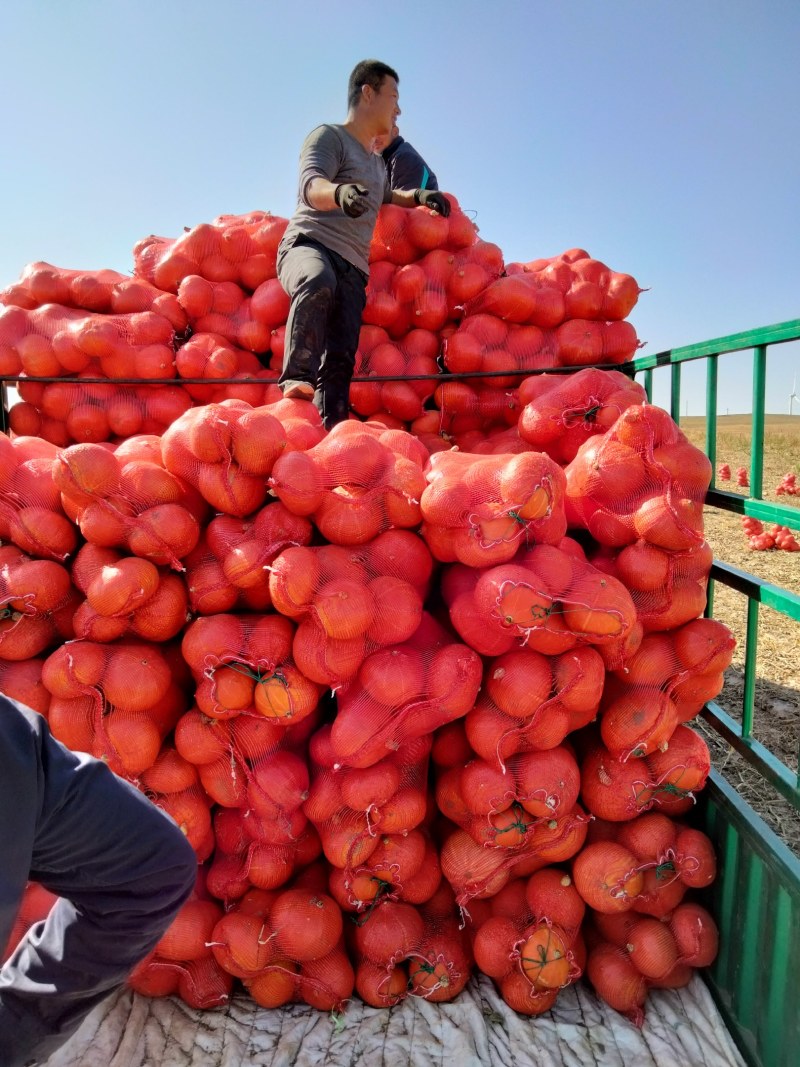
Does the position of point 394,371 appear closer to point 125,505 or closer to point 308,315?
point 308,315

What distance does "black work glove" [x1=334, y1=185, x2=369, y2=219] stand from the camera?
2676 mm

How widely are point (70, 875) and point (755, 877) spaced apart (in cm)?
177

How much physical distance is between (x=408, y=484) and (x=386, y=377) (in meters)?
1.56

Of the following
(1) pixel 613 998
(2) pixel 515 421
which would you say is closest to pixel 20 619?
(1) pixel 613 998

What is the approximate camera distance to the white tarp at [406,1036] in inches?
71.3

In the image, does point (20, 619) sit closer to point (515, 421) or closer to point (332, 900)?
point (332, 900)

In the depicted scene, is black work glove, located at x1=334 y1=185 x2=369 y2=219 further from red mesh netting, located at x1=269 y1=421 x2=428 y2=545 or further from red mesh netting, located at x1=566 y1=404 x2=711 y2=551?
red mesh netting, located at x1=566 y1=404 x2=711 y2=551

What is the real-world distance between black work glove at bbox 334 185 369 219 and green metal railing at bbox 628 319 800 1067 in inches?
55.5

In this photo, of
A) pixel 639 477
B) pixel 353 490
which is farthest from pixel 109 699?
pixel 639 477

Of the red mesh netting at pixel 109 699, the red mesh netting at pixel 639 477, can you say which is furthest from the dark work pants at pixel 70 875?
the red mesh netting at pixel 639 477

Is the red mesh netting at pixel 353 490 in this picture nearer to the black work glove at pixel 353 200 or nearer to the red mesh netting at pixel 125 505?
the red mesh netting at pixel 125 505

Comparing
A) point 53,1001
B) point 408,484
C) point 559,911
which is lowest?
point 559,911

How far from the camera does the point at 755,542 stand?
764 centimetres

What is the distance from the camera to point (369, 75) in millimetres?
3281
